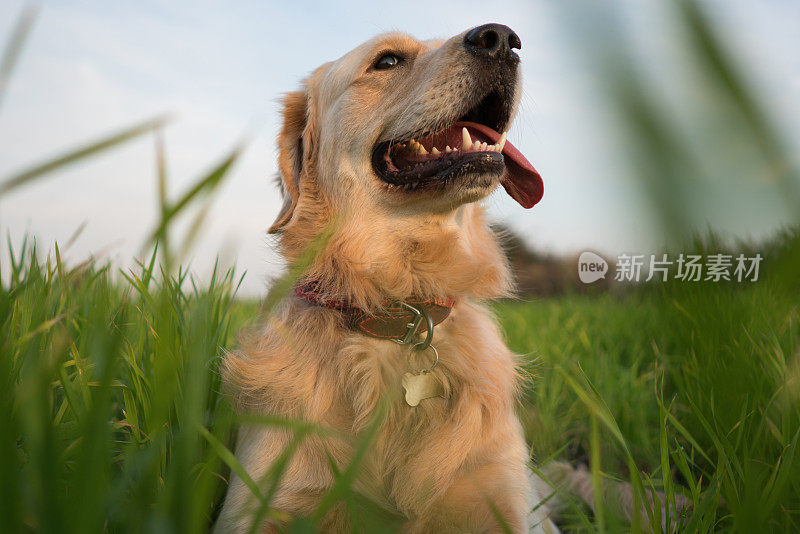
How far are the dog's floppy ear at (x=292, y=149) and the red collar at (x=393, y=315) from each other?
0.53 meters

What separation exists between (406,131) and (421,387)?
1.26 meters

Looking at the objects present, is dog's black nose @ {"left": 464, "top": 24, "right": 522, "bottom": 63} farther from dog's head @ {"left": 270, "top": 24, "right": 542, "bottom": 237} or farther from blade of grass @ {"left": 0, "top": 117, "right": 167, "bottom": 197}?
blade of grass @ {"left": 0, "top": 117, "right": 167, "bottom": 197}

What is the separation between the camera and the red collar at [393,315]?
7.85ft

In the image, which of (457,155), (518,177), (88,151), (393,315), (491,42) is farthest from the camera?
(518,177)

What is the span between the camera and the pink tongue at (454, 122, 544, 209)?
113 inches

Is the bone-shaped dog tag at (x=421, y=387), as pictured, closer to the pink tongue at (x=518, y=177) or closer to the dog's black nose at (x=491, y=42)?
the pink tongue at (x=518, y=177)

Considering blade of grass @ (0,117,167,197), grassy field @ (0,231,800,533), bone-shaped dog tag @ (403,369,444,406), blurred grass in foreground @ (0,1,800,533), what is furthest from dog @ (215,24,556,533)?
blade of grass @ (0,117,167,197)

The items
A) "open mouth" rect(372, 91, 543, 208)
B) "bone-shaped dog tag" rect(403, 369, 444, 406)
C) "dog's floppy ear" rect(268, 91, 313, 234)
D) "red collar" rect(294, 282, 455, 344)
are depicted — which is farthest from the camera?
"dog's floppy ear" rect(268, 91, 313, 234)

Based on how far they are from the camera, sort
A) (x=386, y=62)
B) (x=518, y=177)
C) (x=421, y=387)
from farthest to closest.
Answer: (x=386, y=62) < (x=518, y=177) < (x=421, y=387)

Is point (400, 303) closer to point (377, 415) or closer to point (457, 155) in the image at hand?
point (457, 155)

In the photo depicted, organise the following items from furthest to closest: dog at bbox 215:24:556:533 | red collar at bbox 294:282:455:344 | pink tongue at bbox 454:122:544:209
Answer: pink tongue at bbox 454:122:544:209 < red collar at bbox 294:282:455:344 < dog at bbox 215:24:556:533

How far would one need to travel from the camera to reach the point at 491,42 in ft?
8.82

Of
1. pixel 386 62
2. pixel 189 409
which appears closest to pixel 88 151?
pixel 189 409

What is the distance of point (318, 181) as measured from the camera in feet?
9.90
